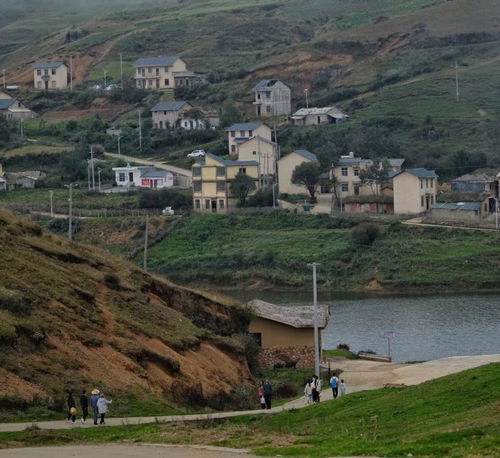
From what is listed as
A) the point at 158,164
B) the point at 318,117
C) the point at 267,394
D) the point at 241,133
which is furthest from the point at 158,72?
the point at 267,394

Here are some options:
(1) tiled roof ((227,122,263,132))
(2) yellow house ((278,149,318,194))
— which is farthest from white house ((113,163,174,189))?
(2) yellow house ((278,149,318,194))

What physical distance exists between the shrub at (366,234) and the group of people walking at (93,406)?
A: 190 feet

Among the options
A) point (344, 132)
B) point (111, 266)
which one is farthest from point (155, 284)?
point (344, 132)

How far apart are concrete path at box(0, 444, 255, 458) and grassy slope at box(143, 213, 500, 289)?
5451 cm

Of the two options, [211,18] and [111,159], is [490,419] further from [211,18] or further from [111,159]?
[211,18]

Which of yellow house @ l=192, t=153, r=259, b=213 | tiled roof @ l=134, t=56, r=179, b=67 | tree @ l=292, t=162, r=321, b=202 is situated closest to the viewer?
tree @ l=292, t=162, r=321, b=202

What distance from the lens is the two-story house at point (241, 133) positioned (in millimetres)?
111400

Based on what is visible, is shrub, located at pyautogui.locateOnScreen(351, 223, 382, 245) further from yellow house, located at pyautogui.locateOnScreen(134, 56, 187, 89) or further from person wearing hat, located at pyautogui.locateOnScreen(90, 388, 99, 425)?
person wearing hat, located at pyautogui.locateOnScreen(90, 388, 99, 425)

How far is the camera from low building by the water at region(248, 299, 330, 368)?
151 feet

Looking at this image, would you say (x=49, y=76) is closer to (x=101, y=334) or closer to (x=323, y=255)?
(x=323, y=255)

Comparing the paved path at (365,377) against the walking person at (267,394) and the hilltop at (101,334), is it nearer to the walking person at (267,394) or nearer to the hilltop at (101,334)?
the walking person at (267,394)

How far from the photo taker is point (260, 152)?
106 m

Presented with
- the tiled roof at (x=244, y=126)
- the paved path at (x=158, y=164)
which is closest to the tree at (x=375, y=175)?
the paved path at (x=158, y=164)

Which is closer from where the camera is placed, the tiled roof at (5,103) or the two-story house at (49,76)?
the tiled roof at (5,103)
